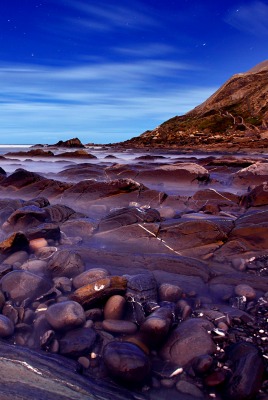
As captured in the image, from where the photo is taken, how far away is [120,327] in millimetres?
3723

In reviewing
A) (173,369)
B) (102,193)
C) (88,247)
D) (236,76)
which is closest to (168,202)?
(102,193)

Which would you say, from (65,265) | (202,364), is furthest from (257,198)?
(202,364)

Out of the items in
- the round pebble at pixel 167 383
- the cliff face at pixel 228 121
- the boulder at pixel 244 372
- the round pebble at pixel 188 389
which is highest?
the cliff face at pixel 228 121

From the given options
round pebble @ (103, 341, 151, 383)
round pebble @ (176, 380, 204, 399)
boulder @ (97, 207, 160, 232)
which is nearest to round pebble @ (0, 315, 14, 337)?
round pebble @ (103, 341, 151, 383)

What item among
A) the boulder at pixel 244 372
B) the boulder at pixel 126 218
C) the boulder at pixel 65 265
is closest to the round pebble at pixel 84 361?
the boulder at pixel 244 372

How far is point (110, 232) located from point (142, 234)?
64 centimetres

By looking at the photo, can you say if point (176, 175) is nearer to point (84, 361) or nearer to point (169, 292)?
point (169, 292)

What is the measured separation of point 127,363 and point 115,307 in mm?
979

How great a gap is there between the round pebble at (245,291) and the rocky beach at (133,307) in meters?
0.02

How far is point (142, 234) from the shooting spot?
6.73 meters

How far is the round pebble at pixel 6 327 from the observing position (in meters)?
3.56

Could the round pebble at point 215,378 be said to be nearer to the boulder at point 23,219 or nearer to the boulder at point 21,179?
the boulder at point 23,219

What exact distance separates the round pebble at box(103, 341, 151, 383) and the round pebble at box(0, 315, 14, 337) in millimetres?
1000

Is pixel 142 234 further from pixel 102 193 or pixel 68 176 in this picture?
pixel 68 176
